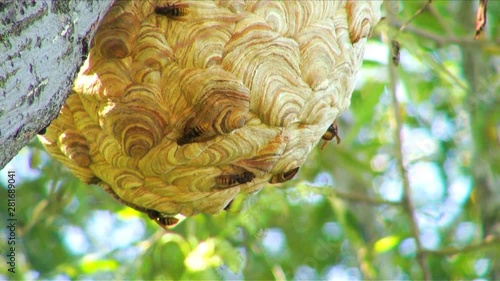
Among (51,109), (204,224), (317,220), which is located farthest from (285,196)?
(51,109)

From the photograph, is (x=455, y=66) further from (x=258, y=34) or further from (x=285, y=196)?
(x=258, y=34)

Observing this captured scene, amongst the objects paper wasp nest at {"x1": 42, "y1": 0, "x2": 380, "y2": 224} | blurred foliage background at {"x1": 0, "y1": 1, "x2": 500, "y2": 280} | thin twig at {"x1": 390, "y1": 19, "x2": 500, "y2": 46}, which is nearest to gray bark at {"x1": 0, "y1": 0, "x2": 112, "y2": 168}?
paper wasp nest at {"x1": 42, "y1": 0, "x2": 380, "y2": 224}

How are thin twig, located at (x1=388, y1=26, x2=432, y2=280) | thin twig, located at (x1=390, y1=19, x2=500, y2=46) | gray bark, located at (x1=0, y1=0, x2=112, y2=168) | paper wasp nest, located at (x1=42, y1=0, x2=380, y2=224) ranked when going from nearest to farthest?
gray bark, located at (x1=0, y1=0, x2=112, y2=168) < paper wasp nest, located at (x1=42, y1=0, x2=380, y2=224) < thin twig, located at (x1=388, y1=26, x2=432, y2=280) < thin twig, located at (x1=390, y1=19, x2=500, y2=46)

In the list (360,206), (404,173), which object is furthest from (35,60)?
(360,206)

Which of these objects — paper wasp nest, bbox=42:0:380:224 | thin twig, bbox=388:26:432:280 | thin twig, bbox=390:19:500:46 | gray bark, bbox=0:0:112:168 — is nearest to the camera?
gray bark, bbox=0:0:112:168

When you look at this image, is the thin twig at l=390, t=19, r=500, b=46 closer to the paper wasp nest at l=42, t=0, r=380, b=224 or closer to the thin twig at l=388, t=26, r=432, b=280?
the thin twig at l=388, t=26, r=432, b=280

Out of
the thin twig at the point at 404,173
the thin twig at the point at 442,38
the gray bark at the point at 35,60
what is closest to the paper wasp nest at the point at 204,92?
the gray bark at the point at 35,60
